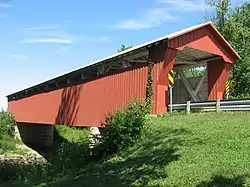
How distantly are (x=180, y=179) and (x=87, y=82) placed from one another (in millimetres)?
15117

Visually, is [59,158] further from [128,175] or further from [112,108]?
[128,175]

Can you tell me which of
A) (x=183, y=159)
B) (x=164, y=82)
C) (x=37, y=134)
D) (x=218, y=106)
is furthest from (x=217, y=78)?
(x=37, y=134)

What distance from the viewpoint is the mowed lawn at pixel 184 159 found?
8.70 m

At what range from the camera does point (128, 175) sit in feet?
33.6

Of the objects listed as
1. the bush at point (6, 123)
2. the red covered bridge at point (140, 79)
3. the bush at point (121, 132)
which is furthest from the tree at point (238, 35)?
the bush at point (6, 123)

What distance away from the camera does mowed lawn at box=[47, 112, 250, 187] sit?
870 centimetres

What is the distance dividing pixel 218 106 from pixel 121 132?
4908 millimetres

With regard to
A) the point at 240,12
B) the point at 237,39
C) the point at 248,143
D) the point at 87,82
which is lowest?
the point at 248,143

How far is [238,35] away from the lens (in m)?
33.1

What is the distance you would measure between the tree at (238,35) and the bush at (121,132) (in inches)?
573

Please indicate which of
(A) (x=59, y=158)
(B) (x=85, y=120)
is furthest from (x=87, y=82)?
(A) (x=59, y=158)

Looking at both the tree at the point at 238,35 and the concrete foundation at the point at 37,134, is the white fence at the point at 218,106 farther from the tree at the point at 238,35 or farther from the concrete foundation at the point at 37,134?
the concrete foundation at the point at 37,134

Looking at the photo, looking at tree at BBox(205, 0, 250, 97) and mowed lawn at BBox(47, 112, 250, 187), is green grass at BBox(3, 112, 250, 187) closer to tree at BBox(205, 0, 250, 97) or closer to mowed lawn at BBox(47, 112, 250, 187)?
mowed lawn at BBox(47, 112, 250, 187)

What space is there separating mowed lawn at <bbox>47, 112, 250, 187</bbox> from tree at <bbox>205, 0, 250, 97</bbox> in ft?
49.3
